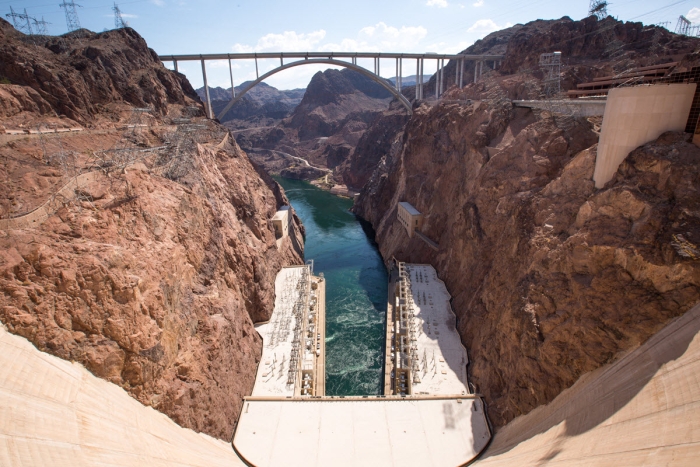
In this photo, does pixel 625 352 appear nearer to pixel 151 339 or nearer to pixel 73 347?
pixel 151 339

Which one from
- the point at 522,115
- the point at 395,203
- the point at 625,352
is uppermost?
the point at 522,115

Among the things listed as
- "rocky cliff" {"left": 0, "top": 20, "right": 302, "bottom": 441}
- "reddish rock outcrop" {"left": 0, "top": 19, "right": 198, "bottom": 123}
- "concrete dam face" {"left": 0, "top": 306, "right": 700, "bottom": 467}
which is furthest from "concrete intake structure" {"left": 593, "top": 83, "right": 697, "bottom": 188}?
"reddish rock outcrop" {"left": 0, "top": 19, "right": 198, "bottom": 123}

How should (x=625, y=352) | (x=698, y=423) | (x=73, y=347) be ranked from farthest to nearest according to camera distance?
1. (x=625, y=352)
2. (x=73, y=347)
3. (x=698, y=423)

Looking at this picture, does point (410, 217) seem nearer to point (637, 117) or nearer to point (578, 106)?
point (578, 106)

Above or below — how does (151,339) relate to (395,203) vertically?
above

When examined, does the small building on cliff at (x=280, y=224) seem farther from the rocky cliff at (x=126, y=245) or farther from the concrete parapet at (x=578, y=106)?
the concrete parapet at (x=578, y=106)

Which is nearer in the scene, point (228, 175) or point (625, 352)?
point (625, 352)

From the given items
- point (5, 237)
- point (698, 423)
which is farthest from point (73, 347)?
point (698, 423)
